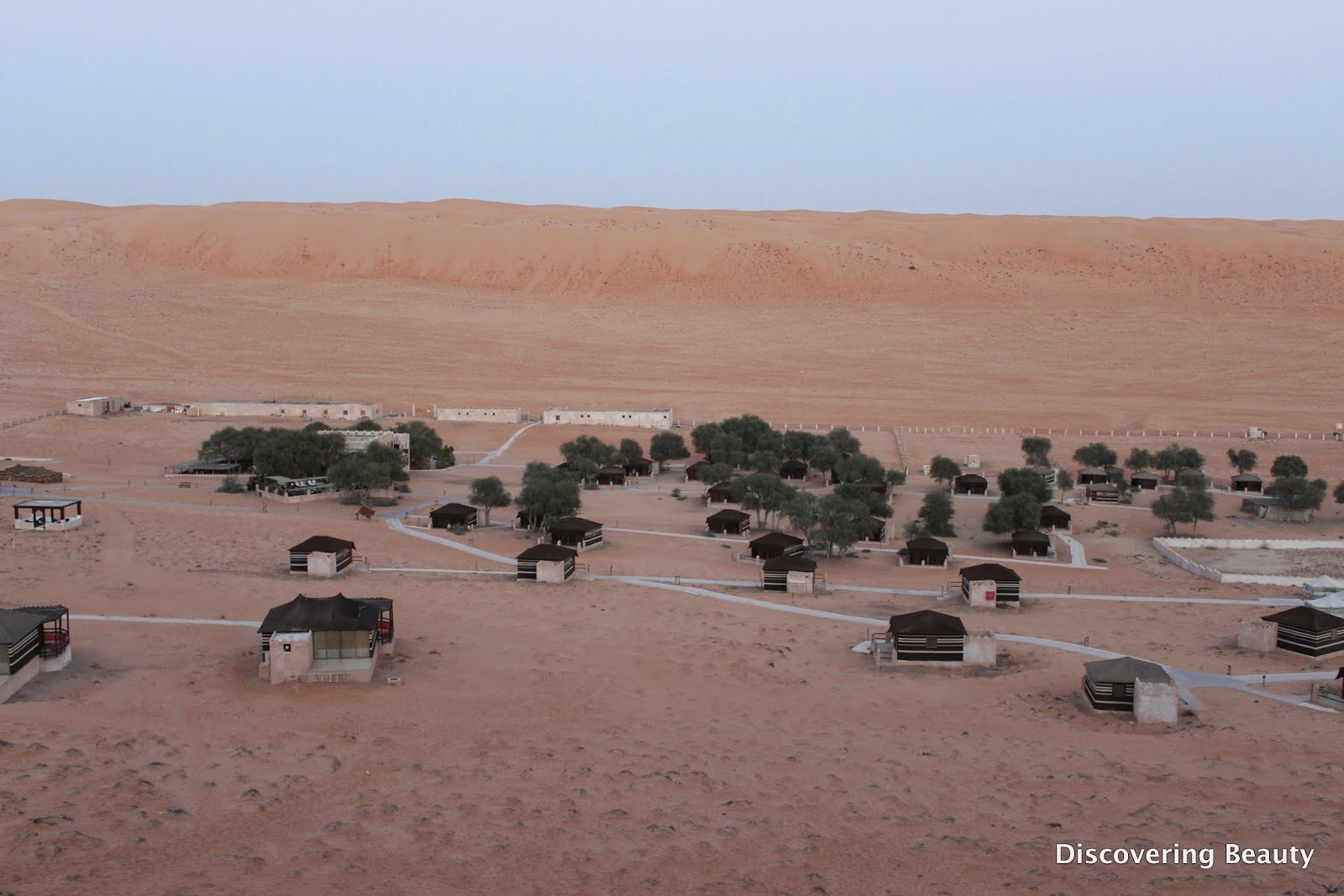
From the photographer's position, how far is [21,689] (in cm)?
1902

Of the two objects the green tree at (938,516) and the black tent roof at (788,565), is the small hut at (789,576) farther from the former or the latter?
the green tree at (938,516)

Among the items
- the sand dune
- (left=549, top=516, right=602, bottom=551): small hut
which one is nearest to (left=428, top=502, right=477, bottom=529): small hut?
(left=549, top=516, right=602, bottom=551): small hut

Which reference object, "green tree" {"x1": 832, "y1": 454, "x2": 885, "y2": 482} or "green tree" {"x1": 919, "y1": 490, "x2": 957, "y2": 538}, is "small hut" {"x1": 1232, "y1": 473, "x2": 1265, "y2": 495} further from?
"green tree" {"x1": 919, "y1": 490, "x2": 957, "y2": 538}

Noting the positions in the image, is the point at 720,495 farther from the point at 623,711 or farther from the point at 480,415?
the point at 480,415

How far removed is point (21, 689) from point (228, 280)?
320 feet

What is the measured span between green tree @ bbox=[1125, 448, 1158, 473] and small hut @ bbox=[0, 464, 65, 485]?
4336cm

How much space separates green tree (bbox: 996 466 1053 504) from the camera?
41.2 metres

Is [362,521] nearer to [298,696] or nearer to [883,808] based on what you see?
[298,696]

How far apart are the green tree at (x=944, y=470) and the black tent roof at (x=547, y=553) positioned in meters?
22.0

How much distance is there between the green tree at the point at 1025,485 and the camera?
135 feet

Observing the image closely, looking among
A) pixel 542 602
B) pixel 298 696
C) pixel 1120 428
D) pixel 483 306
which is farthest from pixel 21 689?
pixel 483 306

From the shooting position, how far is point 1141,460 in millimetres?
50656

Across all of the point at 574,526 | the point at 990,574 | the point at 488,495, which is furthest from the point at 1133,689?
the point at 488,495

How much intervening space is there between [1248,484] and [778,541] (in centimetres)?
2408
